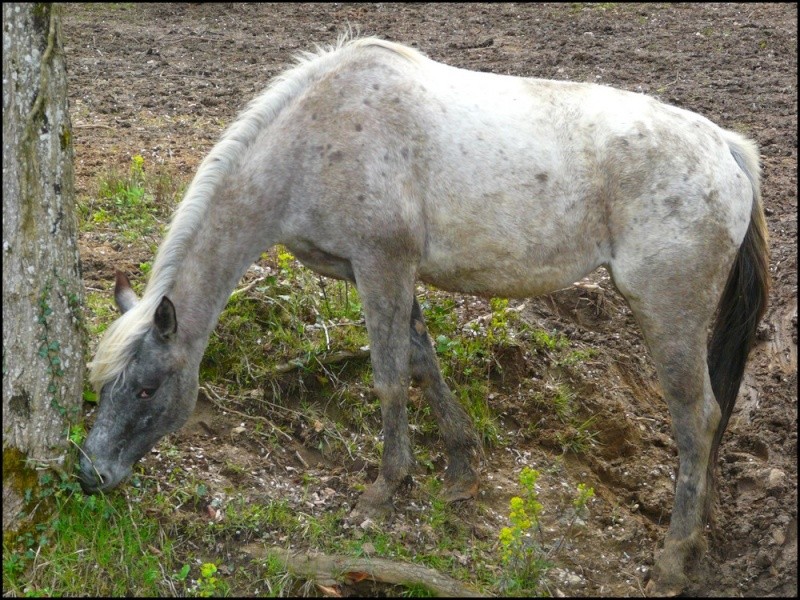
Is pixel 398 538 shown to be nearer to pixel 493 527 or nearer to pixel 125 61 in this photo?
pixel 493 527

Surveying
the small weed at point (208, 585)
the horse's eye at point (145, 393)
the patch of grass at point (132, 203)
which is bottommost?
the small weed at point (208, 585)

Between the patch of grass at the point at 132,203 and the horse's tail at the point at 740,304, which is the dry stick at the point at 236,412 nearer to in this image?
the patch of grass at the point at 132,203

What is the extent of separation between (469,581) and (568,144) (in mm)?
2419

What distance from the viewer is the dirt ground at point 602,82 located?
5207 millimetres

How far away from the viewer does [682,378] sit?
4.82m

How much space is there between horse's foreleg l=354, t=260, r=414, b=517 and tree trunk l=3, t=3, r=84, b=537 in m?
1.54

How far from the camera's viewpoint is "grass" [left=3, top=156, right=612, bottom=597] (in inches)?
175

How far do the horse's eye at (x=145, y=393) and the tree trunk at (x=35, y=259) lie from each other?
0.36m

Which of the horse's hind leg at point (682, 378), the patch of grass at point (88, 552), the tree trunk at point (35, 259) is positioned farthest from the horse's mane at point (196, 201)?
the horse's hind leg at point (682, 378)

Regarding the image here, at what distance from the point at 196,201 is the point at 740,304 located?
3145mm

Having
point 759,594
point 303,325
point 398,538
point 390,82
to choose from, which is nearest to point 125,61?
point 303,325

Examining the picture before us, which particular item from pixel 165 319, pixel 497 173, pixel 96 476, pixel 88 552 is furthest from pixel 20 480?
pixel 497 173

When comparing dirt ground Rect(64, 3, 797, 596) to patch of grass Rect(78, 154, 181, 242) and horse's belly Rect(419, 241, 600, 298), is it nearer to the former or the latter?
patch of grass Rect(78, 154, 181, 242)

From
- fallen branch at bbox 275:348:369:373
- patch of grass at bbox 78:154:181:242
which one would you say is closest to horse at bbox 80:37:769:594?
fallen branch at bbox 275:348:369:373
